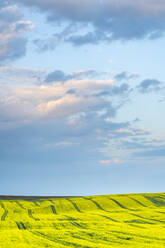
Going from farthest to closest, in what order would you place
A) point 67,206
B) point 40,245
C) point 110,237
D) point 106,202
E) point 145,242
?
1. point 106,202
2. point 67,206
3. point 110,237
4. point 145,242
5. point 40,245

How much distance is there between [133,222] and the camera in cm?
4266

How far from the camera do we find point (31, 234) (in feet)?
99.3

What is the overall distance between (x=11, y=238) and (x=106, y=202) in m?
42.7

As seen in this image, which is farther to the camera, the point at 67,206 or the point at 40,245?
the point at 67,206

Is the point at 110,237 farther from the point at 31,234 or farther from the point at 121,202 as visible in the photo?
the point at 121,202

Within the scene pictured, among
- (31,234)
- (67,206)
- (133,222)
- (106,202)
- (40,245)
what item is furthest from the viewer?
(106,202)

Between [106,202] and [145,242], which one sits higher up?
[106,202]

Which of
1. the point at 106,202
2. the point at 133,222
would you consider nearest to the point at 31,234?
the point at 133,222

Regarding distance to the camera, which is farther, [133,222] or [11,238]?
[133,222]

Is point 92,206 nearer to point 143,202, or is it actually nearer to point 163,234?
point 143,202

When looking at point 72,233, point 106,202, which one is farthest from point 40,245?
point 106,202

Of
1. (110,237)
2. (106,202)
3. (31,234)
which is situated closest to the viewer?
(110,237)

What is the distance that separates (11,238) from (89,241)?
22.6 feet

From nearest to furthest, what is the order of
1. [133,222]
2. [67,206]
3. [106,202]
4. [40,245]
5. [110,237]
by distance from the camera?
[40,245] → [110,237] → [133,222] → [67,206] → [106,202]
